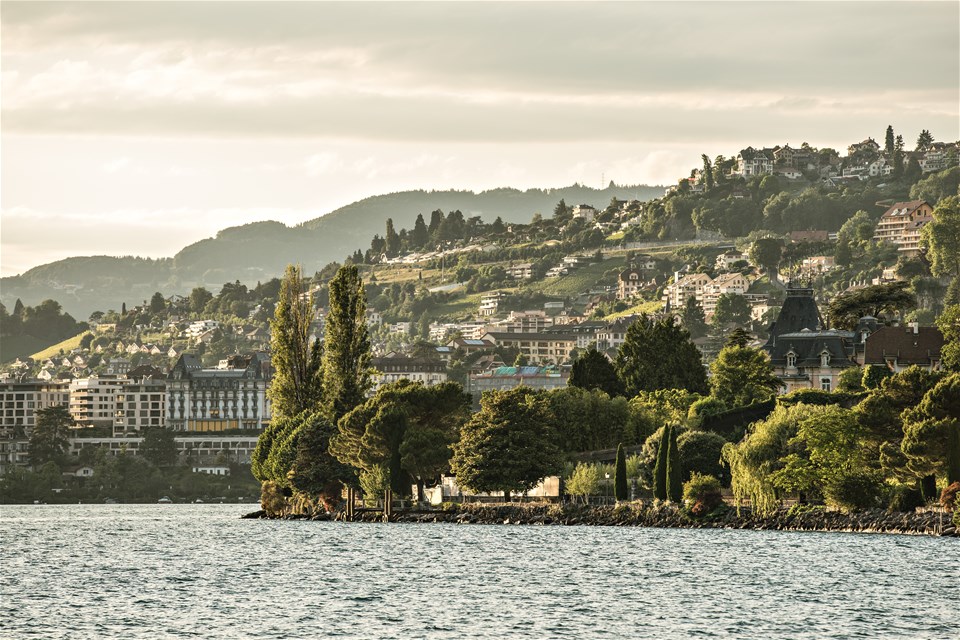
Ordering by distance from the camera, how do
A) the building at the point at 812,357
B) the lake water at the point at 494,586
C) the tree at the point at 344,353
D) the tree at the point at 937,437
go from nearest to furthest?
the lake water at the point at 494,586, the tree at the point at 937,437, the tree at the point at 344,353, the building at the point at 812,357

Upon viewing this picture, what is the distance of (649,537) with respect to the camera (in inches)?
3780

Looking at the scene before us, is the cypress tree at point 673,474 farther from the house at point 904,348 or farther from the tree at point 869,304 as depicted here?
the tree at point 869,304

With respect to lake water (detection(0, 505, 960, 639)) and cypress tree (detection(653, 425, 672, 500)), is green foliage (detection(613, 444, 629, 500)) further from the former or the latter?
lake water (detection(0, 505, 960, 639))

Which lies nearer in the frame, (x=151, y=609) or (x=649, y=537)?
(x=151, y=609)

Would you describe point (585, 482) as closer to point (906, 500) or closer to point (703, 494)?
point (703, 494)

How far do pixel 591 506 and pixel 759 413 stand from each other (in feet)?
51.1

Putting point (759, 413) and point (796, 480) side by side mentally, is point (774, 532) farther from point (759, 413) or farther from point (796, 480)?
point (759, 413)

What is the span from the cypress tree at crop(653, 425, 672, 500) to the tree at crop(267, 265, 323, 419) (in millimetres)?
34723

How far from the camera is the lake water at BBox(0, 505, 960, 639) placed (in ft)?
186

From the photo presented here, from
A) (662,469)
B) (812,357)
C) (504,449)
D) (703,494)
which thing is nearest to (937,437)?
(703,494)

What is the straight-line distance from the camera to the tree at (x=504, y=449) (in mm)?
113188

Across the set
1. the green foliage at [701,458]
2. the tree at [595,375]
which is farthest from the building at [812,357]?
the green foliage at [701,458]

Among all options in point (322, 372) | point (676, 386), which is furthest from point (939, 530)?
point (676, 386)

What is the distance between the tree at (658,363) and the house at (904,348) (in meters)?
14.8
